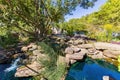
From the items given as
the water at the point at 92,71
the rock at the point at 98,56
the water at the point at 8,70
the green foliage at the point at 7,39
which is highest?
the green foliage at the point at 7,39

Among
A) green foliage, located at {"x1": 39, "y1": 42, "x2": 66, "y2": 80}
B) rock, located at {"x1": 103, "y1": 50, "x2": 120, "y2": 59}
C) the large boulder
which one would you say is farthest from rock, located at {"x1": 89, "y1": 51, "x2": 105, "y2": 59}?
green foliage, located at {"x1": 39, "y1": 42, "x2": 66, "y2": 80}

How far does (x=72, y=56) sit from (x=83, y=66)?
1.08 meters

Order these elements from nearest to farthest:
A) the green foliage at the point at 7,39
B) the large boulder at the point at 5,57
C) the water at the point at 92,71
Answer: the water at the point at 92,71 → the large boulder at the point at 5,57 → the green foliage at the point at 7,39

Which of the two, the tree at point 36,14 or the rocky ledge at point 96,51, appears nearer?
the rocky ledge at point 96,51

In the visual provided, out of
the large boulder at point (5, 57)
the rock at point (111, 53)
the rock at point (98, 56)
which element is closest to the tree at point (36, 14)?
the large boulder at point (5, 57)

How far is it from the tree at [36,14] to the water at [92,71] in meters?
5.79

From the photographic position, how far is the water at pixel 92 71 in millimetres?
11516

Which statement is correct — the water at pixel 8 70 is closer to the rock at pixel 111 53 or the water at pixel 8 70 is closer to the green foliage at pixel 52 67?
the green foliage at pixel 52 67

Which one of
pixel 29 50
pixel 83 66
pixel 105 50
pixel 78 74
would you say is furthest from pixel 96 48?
pixel 29 50

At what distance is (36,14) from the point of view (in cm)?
1672

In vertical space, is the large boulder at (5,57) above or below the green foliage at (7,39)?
below

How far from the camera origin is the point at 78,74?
1217cm

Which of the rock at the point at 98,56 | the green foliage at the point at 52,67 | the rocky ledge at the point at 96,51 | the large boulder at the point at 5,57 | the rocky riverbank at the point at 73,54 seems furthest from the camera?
the large boulder at the point at 5,57

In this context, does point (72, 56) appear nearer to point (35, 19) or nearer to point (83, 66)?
point (83, 66)
